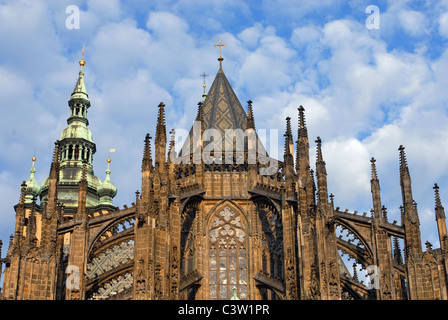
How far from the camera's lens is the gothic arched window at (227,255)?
1494 inches

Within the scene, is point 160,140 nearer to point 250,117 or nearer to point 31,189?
point 250,117

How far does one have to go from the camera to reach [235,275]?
3822 centimetres

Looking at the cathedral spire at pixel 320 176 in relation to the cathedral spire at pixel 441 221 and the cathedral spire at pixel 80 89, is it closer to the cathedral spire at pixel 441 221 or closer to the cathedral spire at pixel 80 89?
the cathedral spire at pixel 441 221

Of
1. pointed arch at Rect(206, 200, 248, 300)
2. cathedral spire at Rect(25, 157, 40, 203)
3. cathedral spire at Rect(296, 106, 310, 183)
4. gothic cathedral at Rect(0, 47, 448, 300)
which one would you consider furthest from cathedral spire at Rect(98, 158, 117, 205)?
cathedral spire at Rect(296, 106, 310, 183)

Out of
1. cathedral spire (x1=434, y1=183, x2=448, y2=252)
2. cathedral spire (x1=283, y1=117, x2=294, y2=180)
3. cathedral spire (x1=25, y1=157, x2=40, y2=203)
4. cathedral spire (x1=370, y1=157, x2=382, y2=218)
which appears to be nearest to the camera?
cathedral spire (x1=434, y1=183, x2=448, y2=252)

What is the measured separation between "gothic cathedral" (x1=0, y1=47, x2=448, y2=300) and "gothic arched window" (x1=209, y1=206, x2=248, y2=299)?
55mm

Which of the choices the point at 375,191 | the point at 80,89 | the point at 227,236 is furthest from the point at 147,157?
the point at 80,89

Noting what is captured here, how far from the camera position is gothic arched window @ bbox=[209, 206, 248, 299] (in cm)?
3794

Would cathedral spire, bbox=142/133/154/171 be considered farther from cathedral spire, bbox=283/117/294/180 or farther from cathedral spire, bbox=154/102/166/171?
cathedral spire, bbox=283/117/294/180

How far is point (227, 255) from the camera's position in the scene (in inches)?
1527

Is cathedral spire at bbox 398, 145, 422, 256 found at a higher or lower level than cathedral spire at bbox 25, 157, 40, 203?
lower

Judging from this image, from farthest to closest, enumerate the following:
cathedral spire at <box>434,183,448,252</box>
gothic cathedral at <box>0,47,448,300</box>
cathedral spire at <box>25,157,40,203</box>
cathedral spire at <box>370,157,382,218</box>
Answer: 1. cathedral spire at <box>25,157,40,203</box>
2. cathedral spire at <box>370,157,382,218</box>
3. cathedral spire at <box>434,183,448,252</box>
4. gothic cathedral at <box>0,47,448,300</box>

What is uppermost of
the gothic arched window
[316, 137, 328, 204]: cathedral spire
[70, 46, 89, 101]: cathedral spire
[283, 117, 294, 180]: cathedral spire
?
[70, 46, 89, 101]: cathedral spire
